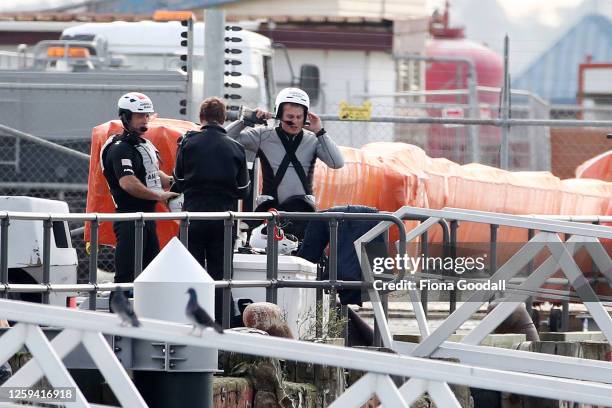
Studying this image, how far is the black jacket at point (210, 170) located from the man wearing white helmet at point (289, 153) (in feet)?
Result: 1.76

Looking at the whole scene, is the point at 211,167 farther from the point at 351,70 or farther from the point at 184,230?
the point at 351,70

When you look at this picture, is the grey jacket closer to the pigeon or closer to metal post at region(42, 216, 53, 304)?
metal post at region(42, 216, 53, 304)

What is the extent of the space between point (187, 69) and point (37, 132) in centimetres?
313

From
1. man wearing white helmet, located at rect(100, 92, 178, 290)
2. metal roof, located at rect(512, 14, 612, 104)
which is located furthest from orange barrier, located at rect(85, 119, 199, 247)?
metal roof, located at rect(512, 14, 612, 104)

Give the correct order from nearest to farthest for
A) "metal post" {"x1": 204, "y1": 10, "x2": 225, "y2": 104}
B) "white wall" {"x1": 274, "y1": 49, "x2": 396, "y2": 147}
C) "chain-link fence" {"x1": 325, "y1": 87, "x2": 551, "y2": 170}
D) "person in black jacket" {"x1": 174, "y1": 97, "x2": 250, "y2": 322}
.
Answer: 1. "person in black jacket" {"x1": 174, "y1": 97, "x2": 250, "y2": 322}
2. "metal post" {"x1": 204, "y1": 10, "x2": 225, "y2": 104}
3. "chain-link fence" {"x1": 325, "y1": 87, "x2": 551, "y2": 170}
4. "white wall" {"x1": 274, "y1": 49, "x2": 396, "y2": 147}

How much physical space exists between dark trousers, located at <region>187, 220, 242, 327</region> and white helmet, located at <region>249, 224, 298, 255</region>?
58 cm

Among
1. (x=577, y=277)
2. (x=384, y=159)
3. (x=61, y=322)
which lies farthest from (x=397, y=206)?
(x=61, y=322)

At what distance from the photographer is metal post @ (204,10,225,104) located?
14.3 m

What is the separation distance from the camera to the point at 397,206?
14.3 m

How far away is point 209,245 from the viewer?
10273 millimetres

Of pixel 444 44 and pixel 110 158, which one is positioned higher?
pixel 444 44

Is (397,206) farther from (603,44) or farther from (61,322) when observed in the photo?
(603,44)

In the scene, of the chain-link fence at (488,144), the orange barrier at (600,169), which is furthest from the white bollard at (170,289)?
the chain-link fence at (488,144)

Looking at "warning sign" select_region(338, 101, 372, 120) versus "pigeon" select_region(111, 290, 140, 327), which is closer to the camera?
"pigeon" select_region(111, 290, 140, 327)
